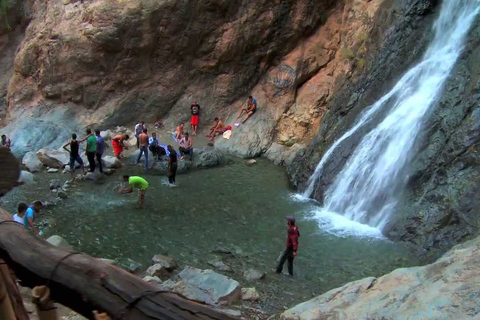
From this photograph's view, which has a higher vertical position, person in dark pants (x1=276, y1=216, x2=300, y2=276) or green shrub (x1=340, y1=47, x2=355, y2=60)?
green shrub (x1=340, y1=47, x2=355, y2=60)

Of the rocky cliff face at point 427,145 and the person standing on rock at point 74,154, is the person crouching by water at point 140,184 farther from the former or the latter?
the rocky cliff face at point 427,145

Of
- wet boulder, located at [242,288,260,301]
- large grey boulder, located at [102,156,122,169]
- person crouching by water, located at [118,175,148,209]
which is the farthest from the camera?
large grey boulder, located at [102,156,122,169]

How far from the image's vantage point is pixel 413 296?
20.9 feet

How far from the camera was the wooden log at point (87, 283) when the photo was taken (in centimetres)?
192

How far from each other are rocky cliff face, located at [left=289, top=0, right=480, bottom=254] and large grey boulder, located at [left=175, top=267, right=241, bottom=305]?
4.54 metres

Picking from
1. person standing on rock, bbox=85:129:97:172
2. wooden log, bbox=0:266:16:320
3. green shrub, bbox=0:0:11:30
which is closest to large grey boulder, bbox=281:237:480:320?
wooden log, bbox=0:266:16:320

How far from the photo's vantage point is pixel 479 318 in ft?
17.3

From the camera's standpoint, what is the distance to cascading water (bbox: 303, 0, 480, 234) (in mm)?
12820

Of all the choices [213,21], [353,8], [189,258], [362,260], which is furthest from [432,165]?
[213,21]

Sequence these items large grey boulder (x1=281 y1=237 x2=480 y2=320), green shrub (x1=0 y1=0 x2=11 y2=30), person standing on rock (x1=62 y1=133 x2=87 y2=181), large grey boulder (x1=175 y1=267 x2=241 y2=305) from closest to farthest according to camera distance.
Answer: large grey boulder (x1=281 y1=237 x2=480 y2=320) < large grey boulder (x1=175 y1=267 x2=241 y2=305) < person standing on rock (x1=62 y1=133 x2=87 y2=181) < green shrub (x1=0 y1=0 x2=11 y2=30)

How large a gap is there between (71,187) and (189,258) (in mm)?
5917

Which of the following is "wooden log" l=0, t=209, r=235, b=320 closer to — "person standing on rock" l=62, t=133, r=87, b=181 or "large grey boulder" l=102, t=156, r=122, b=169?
"person standing on rock" l=62, t=133, r=87, b=181

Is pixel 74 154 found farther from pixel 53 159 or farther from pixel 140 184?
pixel 140 184

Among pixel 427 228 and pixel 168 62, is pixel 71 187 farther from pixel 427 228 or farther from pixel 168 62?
pixel 427 228
